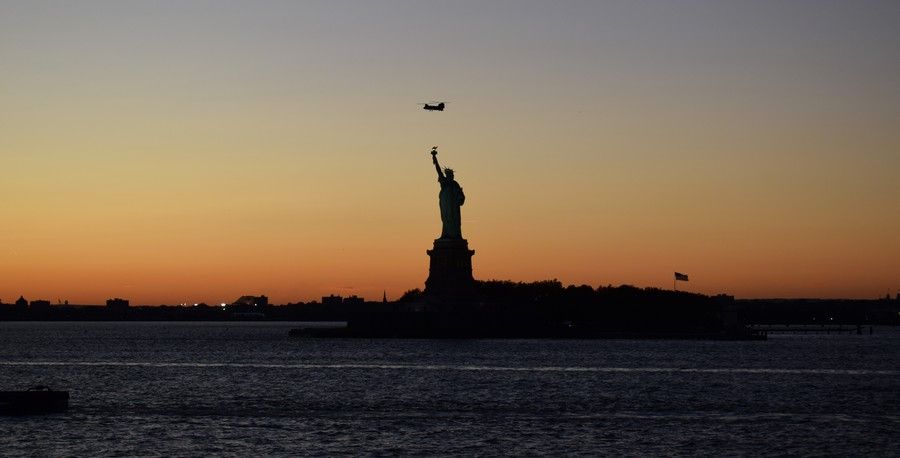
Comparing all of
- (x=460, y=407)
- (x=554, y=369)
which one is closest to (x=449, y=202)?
(x=554, y=369)

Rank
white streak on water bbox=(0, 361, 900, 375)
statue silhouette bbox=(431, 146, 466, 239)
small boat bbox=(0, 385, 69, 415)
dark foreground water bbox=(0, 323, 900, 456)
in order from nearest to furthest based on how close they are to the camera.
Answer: dark foreground water bbox=(0, 323, 900, 456) → small boat bbox=(0, 385, 69, 415) → white streak on water bbox=(0, 361, 900, 375) → statue silhouette bbox=(431, 146, 466, 239)

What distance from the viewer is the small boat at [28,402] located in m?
49.2

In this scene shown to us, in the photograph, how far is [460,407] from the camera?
178ft

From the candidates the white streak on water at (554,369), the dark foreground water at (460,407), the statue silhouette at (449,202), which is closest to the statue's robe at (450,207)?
the statue silhouette at (449,202)

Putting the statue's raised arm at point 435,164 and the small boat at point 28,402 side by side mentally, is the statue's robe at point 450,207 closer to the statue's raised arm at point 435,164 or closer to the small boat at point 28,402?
the statue's raised arm at point 435,164

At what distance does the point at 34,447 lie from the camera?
40688mm

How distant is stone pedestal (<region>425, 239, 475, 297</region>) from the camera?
112 metres

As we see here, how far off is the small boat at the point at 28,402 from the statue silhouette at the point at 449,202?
207 feet

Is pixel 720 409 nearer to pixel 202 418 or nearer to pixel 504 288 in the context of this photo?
pixel 202 418

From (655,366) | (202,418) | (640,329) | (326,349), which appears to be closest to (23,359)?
(326,349)

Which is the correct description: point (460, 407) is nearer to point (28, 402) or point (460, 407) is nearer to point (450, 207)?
point (28, 402)

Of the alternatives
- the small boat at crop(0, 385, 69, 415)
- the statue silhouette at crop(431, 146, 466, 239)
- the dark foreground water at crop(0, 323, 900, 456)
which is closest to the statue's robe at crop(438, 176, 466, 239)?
the statue silhouette at crop(431, 146, 466, 239)

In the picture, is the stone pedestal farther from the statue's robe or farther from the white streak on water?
the white streak on water

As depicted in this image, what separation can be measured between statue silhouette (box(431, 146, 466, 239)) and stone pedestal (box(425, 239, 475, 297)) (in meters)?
0.78
